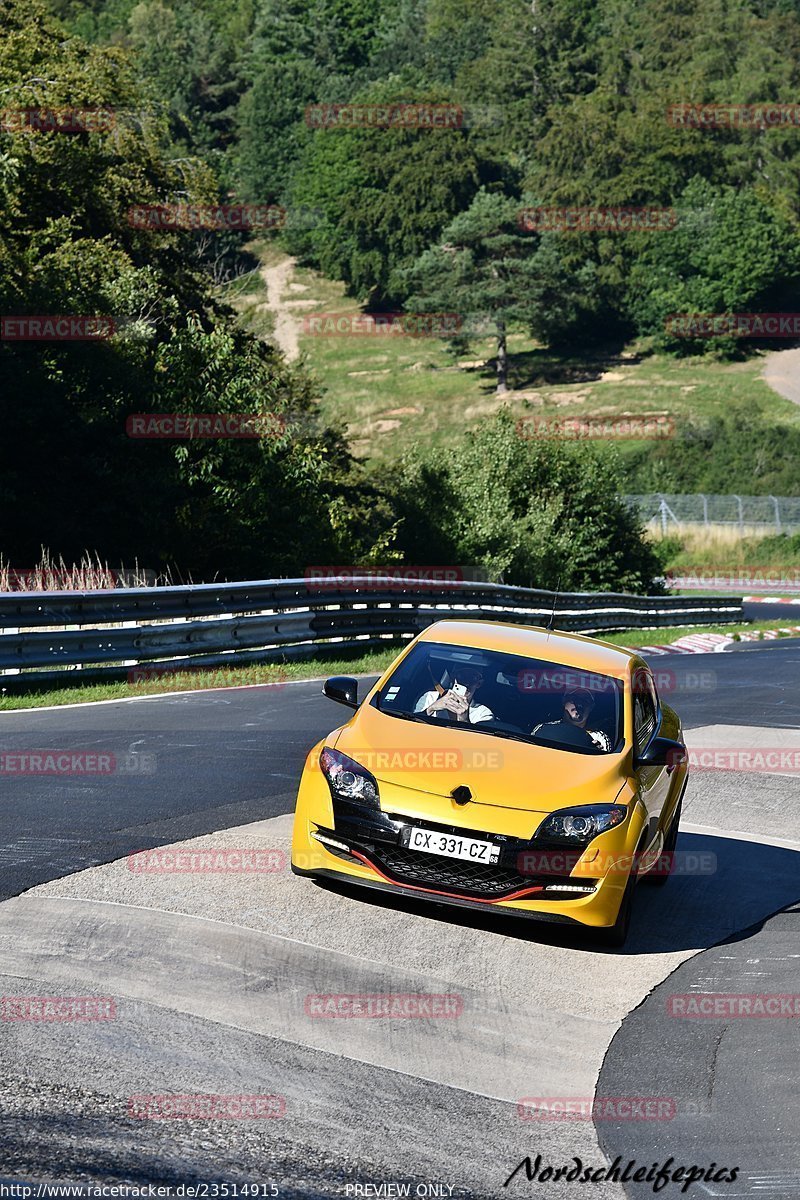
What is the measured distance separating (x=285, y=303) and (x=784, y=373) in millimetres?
45402

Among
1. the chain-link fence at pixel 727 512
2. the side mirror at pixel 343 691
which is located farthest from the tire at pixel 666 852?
the chain-link fence at pixel 727 512

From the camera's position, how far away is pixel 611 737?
8.34 m

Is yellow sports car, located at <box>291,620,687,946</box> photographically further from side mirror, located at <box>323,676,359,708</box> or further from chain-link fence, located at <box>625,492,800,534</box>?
chain-link fence, located at <box>625,492,800,534</box>

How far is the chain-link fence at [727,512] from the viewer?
6906 cm

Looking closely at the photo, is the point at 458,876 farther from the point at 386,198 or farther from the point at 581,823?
the point at 386,198

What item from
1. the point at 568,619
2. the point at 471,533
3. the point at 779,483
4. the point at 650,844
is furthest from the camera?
the point at 779,483

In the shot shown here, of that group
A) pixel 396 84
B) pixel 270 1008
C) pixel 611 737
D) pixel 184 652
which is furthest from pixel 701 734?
pixel 396 84

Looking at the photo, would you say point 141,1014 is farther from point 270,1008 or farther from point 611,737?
point 611,737

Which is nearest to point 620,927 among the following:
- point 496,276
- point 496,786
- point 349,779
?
point 496,786

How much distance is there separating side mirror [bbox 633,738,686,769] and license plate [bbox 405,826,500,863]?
1.27 metres

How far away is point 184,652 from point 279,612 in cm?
240

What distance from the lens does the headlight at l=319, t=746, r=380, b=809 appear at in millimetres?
7570

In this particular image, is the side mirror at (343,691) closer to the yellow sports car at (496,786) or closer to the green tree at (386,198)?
the yellow sports car at (496,786)

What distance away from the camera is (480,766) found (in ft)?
25.2
